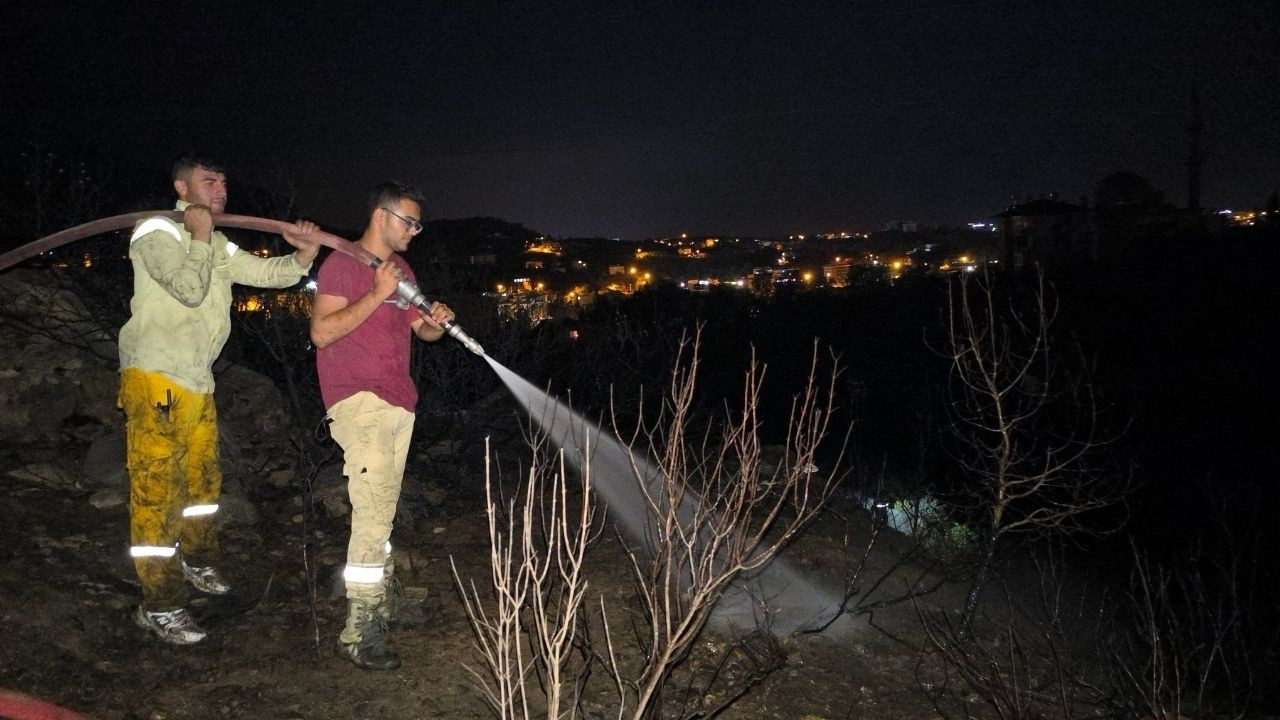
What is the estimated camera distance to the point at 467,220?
18625mm

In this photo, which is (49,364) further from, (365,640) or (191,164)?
(365,640)

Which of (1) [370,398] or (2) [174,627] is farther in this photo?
(2) [174,627]

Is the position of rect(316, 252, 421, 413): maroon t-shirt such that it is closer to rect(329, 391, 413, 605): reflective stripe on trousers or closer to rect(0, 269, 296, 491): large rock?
rect(329, 391, 413, 605): reflective stripe on trousers

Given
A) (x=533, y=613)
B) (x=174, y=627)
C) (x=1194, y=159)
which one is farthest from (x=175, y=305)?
(x=1194, y=159)

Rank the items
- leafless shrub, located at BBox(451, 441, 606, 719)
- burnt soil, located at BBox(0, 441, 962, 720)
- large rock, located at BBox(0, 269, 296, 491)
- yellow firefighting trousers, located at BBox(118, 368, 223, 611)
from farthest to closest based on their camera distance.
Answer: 1. large rock, located at BBox(0, 269, 296, 491)
2. yellow firefighting trousers, located at BBox(118, 368, 223, 611)
3. burnt soil, located at BBox(0, 441, 962, 720)
4. leafless shrub, located at BBox(451, 441, 606, 719)

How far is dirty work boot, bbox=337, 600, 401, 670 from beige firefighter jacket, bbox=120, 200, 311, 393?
1.29 metres

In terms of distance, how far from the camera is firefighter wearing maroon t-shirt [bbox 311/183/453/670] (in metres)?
3.39

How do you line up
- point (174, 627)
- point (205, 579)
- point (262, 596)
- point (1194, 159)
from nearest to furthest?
point (174, 627), point (205, 579), point (262, 596), point (1194, 159)

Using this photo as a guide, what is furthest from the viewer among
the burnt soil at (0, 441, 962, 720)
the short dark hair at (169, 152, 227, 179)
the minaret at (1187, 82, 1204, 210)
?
the minaret at (1187, 82, 1204, 210)

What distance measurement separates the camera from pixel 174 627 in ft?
11.6

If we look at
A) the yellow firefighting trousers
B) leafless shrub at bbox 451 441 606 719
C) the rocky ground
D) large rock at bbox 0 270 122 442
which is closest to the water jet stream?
the rocky ground

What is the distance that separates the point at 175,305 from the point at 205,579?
1551 millimetres

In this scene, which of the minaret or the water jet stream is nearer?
the water jet stream

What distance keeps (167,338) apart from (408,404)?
111 cm
